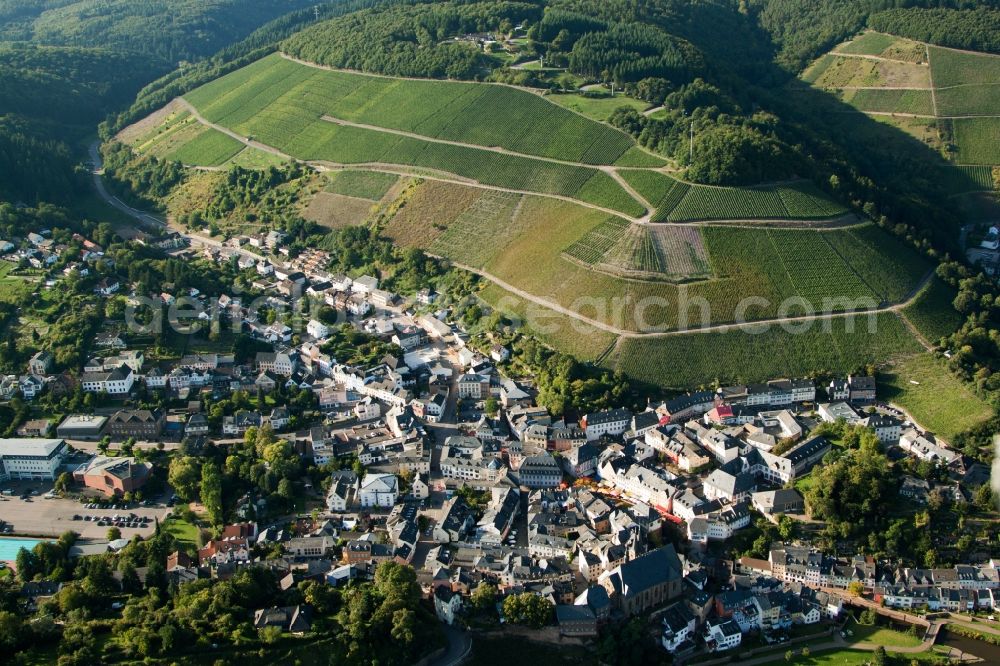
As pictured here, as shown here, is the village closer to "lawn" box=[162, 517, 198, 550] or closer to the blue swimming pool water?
"lawn" box=[162, 517, 198, 550]

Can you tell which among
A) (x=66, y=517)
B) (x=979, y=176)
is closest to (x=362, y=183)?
(x=66, y=517)

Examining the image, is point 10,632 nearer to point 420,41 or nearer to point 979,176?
point 420,41

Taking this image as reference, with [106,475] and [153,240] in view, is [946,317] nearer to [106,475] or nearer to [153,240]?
[106,475]

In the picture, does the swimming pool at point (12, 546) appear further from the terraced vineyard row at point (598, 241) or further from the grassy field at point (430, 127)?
the grassy field at point (430, 127)

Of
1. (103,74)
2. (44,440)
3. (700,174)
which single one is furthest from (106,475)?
(103,74)

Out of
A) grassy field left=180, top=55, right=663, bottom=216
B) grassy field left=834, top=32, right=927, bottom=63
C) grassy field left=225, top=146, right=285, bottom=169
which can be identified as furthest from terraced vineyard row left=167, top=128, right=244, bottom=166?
grassy field left=834, top=32, right=927, bottom=63

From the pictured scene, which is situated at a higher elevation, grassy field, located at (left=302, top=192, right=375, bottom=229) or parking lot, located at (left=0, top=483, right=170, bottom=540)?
grassy field, located at (left=302, top=192, right=375, bottom=229)

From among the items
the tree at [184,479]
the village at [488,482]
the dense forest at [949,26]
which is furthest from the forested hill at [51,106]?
the dense forest at [949,26]
